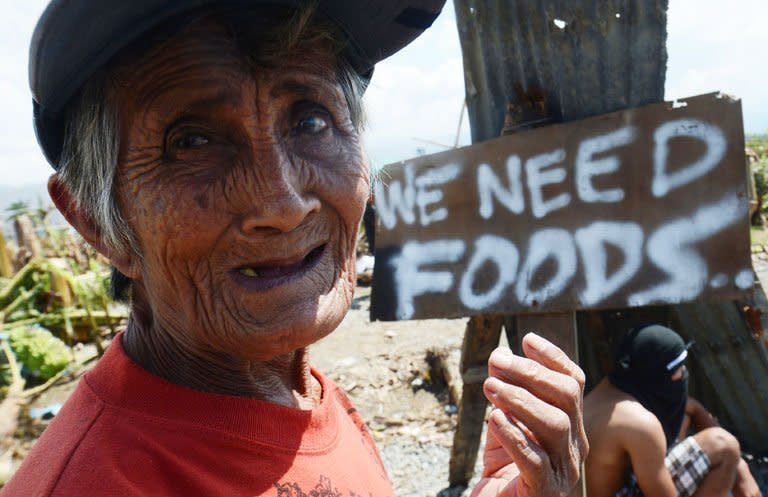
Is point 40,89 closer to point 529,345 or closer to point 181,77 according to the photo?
point 181,77

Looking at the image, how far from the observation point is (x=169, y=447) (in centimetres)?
97

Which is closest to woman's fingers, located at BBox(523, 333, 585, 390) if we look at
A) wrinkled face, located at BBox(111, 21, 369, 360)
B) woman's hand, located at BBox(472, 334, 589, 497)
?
woman's hand, located at BBox(472, 334, 589, 497)

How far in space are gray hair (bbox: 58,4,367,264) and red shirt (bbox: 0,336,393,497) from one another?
257mm

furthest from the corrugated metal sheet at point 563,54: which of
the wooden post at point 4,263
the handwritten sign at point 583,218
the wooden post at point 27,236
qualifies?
the wooden post at point 27,236

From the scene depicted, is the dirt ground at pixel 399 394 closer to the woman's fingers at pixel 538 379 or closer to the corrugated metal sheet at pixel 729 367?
the corrugated metal sheet at pixel 729 367

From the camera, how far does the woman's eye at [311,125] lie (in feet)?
3.76

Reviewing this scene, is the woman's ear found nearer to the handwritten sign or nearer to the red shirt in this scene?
the red shirt

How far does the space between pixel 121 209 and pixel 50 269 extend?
7.91 meters

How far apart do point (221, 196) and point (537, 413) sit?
705 millimetres

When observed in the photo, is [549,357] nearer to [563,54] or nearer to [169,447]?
[169,447]

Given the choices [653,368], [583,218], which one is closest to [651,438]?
[653,368]

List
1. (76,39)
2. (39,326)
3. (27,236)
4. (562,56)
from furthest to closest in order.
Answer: (27,236)
(39,326)
(562,56)
(76,39)

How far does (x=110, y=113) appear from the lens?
1016 mm

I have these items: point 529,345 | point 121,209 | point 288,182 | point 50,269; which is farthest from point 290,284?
point 50,269
